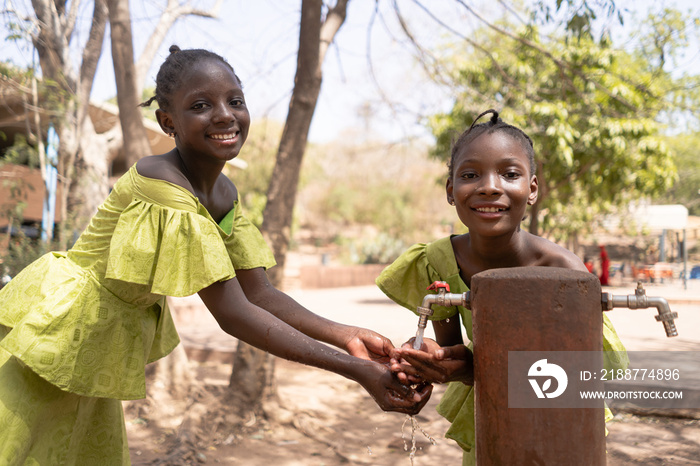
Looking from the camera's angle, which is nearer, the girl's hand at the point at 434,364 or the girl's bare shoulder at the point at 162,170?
the girl's hand at the point at 434,364

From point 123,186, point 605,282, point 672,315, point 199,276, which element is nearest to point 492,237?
point 672,315

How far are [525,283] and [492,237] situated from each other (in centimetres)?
71

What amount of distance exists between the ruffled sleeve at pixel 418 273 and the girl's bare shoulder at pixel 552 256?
0.28 metres

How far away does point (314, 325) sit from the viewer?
2.07 metres

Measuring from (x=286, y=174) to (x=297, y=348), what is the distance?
3.07 m

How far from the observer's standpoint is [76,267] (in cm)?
186

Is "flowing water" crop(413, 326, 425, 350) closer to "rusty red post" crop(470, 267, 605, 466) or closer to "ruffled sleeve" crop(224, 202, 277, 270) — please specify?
"rusty red post" crop(470, 267, 605, 466)

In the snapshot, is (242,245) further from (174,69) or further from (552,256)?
(552,256)

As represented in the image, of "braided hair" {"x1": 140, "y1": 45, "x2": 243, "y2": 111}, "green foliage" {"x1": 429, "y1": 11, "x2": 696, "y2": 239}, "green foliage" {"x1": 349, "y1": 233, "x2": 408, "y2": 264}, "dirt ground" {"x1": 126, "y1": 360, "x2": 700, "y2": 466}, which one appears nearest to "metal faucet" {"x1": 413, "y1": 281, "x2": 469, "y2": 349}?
"braided hair" {"x1": 140, "y1": 45, "x2": 243, "y2": 111}

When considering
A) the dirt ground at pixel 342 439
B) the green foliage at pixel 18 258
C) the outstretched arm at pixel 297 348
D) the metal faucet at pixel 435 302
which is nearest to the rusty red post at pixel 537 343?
the metal faucet at pixel 435 302

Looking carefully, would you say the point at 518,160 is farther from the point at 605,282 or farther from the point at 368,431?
the point at 605,282

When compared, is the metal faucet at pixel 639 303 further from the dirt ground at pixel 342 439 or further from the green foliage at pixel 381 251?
the green foliage at pixel 381 251

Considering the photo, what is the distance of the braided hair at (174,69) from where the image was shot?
1860 mm

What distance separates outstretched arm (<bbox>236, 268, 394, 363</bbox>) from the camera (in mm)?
1971
